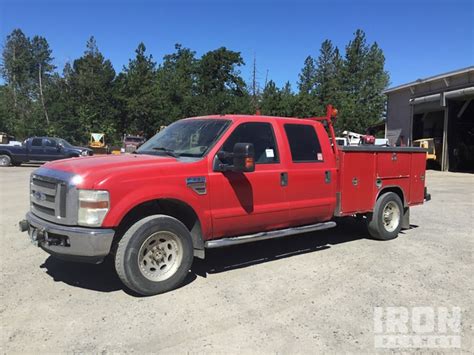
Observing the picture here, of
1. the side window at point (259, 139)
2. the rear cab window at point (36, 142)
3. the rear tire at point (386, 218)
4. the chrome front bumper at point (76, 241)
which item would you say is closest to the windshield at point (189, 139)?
the side window at point (259, 139)

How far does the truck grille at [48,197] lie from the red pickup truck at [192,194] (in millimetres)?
12

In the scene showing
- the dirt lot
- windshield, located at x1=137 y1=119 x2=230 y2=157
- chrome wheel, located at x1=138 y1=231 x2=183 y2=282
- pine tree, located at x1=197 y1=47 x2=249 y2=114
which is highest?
pine tree, located at x1=197 y1=47 x2=249 y2=114

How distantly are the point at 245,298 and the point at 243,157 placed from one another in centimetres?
157

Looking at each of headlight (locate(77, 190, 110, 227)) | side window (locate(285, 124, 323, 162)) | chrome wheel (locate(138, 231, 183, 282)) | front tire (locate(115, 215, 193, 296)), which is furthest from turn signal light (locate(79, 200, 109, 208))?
side window (locate(285, 124, 323, 162))

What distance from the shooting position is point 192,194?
17.0 feet

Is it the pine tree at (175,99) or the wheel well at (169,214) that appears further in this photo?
the pine tree at (175,99)

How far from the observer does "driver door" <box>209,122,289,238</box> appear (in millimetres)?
5438

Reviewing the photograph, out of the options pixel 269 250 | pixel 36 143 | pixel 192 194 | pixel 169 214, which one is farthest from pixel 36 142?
pixel 192 194

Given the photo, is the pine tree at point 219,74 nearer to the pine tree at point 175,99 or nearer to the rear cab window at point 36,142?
the pine tree at point 175,99

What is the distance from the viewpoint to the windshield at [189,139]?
5.60 m

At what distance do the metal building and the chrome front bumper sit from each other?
24.3 meters

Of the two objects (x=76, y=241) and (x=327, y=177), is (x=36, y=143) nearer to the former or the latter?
(x=327, y=177)

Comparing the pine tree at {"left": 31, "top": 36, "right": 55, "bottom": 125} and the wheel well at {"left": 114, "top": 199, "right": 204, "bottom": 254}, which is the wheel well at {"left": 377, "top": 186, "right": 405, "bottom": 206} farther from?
the pine tree at {"left": 31, "top": 36, "right": 55, "bottom": 125}

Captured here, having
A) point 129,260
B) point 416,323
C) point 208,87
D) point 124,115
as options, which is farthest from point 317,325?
point 208,87
